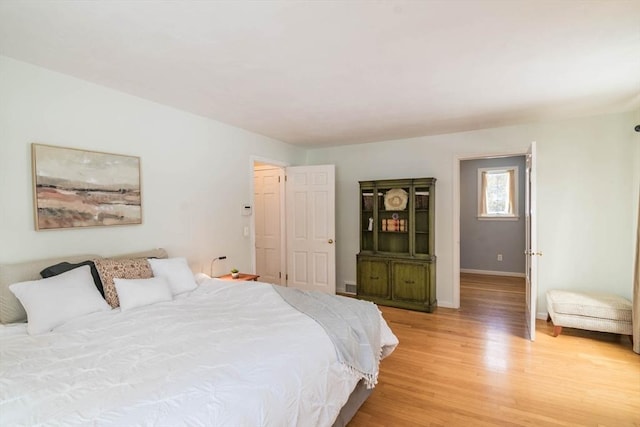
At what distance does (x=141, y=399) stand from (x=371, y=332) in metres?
1.45

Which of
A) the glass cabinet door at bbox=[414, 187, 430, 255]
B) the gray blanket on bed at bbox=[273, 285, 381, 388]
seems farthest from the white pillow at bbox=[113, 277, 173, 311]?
the glass cabinet door at bbox=[414, 187, 430, 255]

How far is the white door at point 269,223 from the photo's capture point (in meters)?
5.20

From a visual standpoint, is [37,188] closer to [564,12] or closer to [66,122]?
[66,122]

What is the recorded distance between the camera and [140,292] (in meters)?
2.29

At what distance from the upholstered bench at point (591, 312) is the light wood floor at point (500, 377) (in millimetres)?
164

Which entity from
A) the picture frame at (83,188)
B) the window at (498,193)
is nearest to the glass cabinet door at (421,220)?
the window at (498,193)

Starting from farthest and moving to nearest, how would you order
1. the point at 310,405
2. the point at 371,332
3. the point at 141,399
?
the point at 371,332 < the point at 310,405 < the point at 141,399

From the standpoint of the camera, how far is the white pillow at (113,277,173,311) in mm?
2218

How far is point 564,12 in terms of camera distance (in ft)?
5.49

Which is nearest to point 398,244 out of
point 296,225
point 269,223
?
point 296,225

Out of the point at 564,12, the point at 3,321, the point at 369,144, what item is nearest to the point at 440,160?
the point at 369,144

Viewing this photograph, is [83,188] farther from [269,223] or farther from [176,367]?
[269,223]

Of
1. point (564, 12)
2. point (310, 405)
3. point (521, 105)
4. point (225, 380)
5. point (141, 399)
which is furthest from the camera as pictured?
point (521, 105)

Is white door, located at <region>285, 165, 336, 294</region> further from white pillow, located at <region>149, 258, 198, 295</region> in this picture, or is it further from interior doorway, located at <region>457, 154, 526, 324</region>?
interior doorway, located at <region>457, 154, 526, 324</region>
